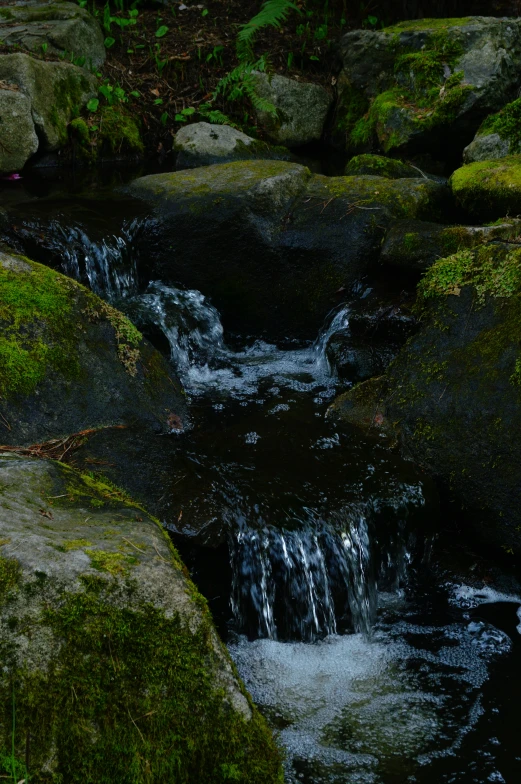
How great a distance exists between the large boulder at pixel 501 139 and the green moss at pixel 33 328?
4923 millimetres

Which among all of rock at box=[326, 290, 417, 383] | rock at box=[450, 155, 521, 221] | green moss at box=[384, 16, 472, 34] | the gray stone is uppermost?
green moss at box=[384, 16, 472, 34]

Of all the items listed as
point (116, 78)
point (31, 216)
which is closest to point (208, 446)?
point (31, 216)

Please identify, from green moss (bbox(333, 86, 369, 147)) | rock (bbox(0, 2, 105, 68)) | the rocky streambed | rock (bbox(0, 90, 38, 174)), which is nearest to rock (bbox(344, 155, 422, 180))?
the rocky streambed

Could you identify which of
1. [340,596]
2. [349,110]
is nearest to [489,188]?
[340,596]

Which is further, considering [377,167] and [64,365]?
[377,167]

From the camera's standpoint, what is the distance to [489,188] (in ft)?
19.0

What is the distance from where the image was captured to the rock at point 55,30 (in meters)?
9.70

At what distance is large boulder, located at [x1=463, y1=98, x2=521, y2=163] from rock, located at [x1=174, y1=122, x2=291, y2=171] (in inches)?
106

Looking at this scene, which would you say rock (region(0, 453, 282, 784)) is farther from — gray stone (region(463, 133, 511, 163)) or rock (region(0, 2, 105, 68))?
rock (region(0, 2, 105, 68))

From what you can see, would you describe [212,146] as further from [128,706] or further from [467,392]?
[128,706]

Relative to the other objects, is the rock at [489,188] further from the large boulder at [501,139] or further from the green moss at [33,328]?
the green moss at [33,328]

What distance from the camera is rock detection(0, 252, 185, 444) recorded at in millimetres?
3910

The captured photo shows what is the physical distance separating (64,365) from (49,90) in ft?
19.9

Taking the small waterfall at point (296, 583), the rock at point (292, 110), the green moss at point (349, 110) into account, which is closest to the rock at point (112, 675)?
the small waterfall at point (296, 583)
